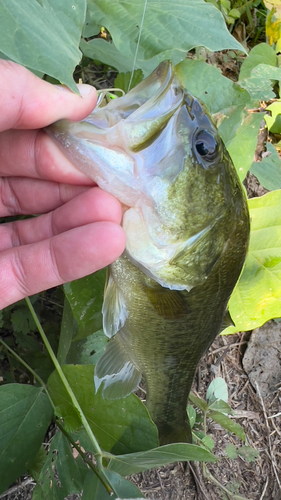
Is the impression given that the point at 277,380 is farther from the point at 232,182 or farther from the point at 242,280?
the point at 232,182

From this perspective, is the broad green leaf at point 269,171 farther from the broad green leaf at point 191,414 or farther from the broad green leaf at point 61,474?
the broad green leaf at point 61,474

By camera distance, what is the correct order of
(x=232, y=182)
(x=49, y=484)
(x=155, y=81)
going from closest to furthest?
1. (x=155, y=81)
2. (x=232, y=182)
3. (x=49, y=484)

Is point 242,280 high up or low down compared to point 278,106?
down

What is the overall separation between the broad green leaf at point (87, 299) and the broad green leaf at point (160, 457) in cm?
44

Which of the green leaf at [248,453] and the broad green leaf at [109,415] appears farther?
the green leaf at [248,453]

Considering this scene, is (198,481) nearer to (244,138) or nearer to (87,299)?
(87,299)

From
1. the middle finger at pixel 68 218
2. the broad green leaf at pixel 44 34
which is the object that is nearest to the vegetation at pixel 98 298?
the broad green leaf at pixel 44 34

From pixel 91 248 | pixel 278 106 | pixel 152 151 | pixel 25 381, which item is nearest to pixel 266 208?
pixel 278 106

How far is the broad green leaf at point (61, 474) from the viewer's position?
4.74 feet

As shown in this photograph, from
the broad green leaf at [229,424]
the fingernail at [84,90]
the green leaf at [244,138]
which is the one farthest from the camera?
the broad green leaf at [229,424]

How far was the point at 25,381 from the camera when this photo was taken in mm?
2082

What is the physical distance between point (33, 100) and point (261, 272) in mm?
1436

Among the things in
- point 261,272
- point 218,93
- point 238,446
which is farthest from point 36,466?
point 218,93

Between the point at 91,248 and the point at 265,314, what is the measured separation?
133 cm
